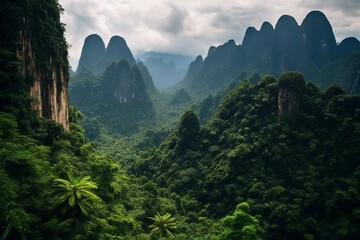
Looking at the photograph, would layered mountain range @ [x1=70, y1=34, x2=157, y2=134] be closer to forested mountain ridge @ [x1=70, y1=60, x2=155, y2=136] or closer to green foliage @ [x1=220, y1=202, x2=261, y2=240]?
forested mountain ridge @ [x1=70, y1=60, x2=155, y2=136]

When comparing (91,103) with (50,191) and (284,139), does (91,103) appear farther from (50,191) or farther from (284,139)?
(50,191)

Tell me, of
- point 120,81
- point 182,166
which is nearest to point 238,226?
point 182,166

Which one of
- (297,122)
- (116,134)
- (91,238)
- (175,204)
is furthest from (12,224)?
(116,134)

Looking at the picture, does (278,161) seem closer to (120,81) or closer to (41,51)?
(41,51)

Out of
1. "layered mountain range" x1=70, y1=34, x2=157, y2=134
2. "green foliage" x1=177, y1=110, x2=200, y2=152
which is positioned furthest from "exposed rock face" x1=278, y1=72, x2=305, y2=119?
"layered mountain range" x1=70, y1=34, x2=157, y2=134

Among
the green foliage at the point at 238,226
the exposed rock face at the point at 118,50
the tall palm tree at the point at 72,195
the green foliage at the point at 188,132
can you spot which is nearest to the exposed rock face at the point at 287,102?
the green foliage at the point at 188,132

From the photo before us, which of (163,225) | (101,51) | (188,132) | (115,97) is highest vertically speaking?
(101,51)
